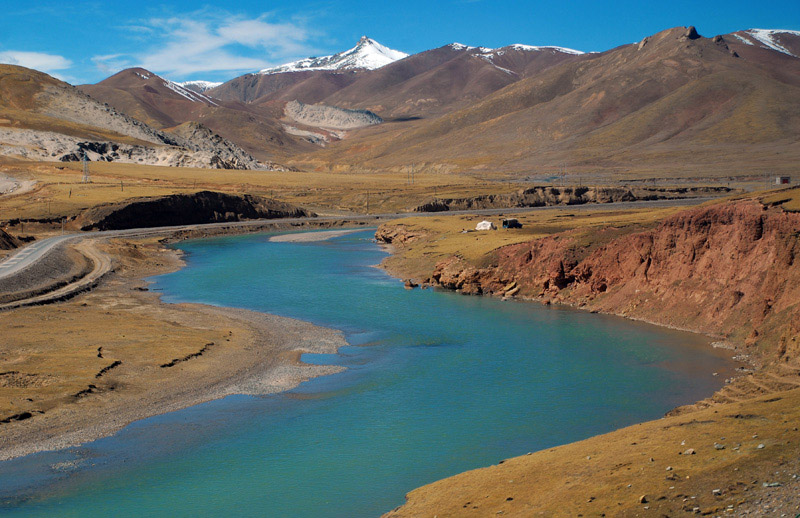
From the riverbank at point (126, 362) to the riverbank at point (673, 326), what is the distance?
1483 centimetres

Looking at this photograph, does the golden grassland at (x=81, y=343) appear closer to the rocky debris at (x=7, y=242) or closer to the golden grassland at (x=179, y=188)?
the rocky debris at (x=7, y=242)

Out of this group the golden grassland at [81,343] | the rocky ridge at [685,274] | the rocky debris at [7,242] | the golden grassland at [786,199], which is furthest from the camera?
the rocky debris at [7,242]

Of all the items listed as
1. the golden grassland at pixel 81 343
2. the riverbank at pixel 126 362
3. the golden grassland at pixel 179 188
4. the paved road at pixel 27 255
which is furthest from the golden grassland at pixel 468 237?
the golden grassland at pixel 179 188

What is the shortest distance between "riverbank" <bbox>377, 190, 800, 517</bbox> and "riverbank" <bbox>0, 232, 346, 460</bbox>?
14.8m

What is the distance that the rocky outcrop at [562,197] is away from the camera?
14412 cm

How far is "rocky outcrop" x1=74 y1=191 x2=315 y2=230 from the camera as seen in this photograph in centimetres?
11162

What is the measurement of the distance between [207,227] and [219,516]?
10429 centimetres

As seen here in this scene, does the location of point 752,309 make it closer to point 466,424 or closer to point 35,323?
point 466,424

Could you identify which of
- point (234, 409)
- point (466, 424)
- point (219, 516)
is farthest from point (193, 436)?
point (466, 424)

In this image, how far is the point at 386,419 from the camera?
30.9 metres

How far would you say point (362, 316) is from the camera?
52844 mm

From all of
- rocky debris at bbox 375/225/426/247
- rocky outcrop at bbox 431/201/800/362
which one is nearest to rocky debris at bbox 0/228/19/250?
rocky debris at bbox 375/225/426/247

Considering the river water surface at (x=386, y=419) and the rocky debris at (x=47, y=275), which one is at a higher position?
the rocky debris at (x=47, y=275)

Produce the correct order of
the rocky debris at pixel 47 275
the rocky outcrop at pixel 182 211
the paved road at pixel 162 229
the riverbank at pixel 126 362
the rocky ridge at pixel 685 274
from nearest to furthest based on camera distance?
the riverbank at pixel 126 362
the rocky ridge at pixel 685 274
the rocky debris at pixel 47 275
the paved road at pixel 162 229
the rocky outcrop at pixel 182 211
